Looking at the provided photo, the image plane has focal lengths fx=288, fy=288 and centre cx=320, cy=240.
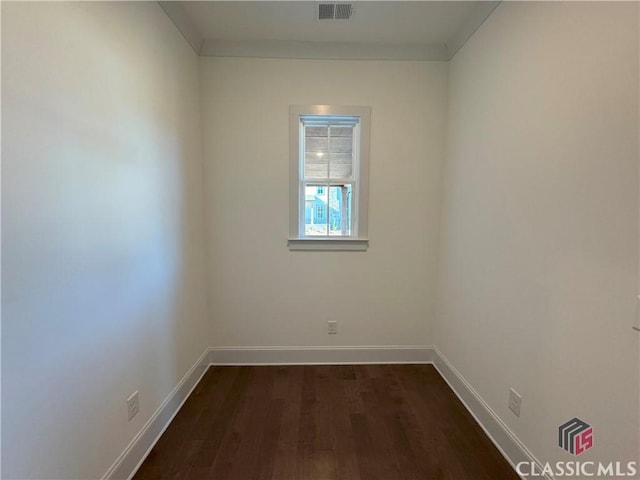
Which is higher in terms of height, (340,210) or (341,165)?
(341,165)

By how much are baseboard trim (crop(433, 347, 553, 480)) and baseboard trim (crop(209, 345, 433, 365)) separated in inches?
10.4

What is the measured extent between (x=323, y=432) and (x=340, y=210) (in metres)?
1.72

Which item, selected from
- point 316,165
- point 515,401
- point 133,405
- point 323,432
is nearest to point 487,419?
point 515,401

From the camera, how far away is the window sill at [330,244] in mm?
2539

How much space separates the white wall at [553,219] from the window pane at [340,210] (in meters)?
0.96

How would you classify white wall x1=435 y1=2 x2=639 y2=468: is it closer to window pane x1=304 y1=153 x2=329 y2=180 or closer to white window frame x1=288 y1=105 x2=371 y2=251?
white window frame x1=288 y1=105 x2=371 y2=251

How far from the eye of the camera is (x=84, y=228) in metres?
1.21

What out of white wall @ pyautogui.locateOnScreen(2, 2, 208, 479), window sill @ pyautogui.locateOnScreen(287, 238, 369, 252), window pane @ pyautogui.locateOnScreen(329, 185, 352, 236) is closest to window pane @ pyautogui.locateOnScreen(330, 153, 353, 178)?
window pane @ pyautogui.locateOnScreen(329, 185, 352, 236)

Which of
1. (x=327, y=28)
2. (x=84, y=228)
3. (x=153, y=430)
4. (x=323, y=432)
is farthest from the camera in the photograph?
(x=327, y=28)

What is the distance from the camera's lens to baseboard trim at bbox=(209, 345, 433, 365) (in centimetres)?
262

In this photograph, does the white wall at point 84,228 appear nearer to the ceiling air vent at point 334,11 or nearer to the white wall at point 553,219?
the ceiling air vent at point 334,11

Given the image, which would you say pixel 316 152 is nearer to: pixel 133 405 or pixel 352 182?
pixel 352 182

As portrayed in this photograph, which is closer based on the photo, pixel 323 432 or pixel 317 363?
pixel 323 432

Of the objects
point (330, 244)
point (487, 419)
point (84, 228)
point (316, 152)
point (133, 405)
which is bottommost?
point (487, 419)
